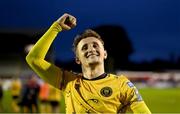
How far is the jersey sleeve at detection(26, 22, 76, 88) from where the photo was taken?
383cm

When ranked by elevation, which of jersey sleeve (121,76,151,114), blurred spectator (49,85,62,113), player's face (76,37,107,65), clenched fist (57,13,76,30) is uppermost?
clenched fist (57,13,76,30)

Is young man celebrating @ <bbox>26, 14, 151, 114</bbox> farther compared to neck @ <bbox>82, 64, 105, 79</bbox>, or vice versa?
neck @ <bbox>82, 64, 105, 79</bbox>

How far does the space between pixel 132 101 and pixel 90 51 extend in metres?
0.49

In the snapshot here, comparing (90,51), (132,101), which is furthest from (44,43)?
(132,101)

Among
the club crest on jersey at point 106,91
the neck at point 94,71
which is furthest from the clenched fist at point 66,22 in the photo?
the club crest on jersey at point 106,91

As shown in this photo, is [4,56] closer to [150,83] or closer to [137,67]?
[150,83]

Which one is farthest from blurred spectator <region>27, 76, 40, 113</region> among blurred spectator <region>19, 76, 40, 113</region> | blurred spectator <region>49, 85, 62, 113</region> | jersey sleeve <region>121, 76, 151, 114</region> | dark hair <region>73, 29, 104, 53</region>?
jersey sleeve <region>121, 76, 151, 114</region>

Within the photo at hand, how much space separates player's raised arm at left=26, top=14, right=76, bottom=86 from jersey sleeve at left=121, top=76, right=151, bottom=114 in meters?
0.55

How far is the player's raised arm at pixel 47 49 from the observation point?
3.82 metres

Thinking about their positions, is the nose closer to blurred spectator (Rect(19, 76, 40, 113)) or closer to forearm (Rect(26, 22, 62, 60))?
forearm (Rect(26, 22, 62, 60))

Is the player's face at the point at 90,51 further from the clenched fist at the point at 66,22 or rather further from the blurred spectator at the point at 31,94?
the blurred spectator at the point at 31,94

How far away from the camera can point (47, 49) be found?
3863 mm

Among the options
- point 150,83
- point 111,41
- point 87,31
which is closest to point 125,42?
point 111,41

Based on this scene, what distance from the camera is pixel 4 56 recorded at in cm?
5547
